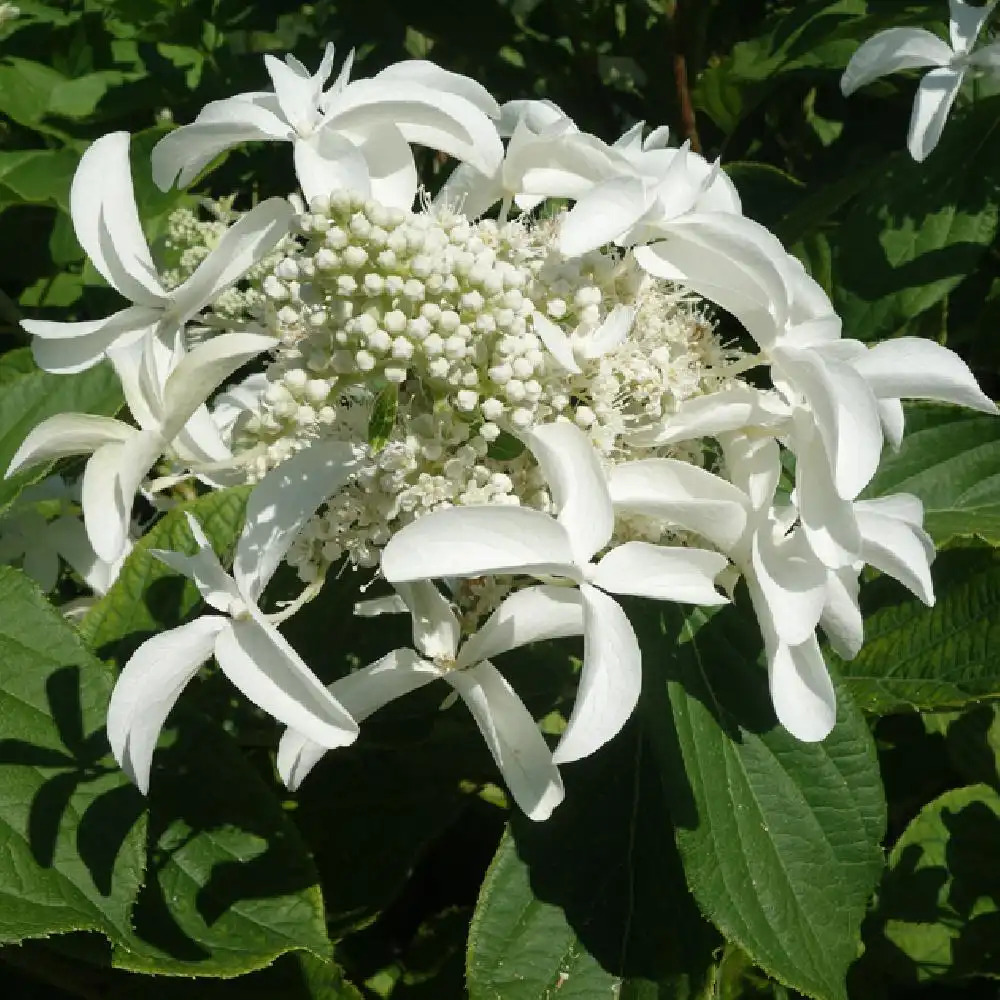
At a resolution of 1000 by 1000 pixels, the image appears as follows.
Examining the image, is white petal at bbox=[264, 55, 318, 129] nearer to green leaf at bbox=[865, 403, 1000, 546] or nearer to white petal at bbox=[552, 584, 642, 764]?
white petal at bbox=[552, 584, 642, 764]

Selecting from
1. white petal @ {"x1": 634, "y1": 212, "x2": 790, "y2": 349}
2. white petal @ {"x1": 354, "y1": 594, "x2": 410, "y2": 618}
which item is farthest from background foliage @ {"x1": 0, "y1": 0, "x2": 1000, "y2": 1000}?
white petal @ {"x1": 634, "y1": 212, "x2": 790, "y2": 349}

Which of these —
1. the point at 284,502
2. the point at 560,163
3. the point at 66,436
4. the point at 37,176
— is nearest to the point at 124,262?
the point at 66,436

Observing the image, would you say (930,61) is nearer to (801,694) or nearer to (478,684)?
(801,694)

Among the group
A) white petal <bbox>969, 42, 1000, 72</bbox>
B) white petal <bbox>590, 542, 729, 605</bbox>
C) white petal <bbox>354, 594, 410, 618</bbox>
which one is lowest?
white petal <bbox>354, 594, 410, 618</bbox>

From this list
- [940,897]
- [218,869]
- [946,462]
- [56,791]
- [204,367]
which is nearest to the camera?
[204,367]

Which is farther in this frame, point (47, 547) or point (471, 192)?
point (47, 547)

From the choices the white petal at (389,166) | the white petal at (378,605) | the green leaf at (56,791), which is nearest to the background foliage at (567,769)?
the green leaf at (56,791)
